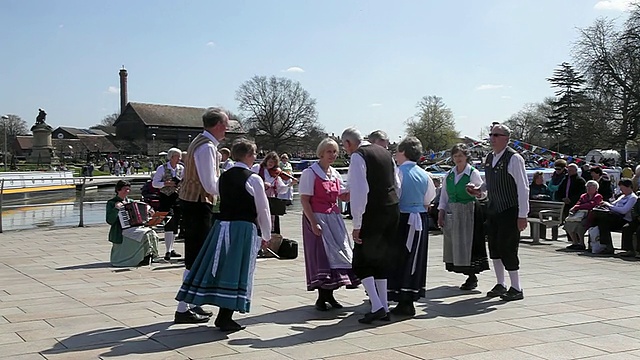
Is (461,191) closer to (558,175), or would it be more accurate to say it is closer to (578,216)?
(578,216)

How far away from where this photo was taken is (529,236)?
533 inches

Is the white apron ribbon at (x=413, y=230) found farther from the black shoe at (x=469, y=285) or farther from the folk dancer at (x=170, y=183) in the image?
the folk dancer at (x=170, y=183)

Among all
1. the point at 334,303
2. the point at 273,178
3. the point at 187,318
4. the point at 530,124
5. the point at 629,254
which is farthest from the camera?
the point at 530,124

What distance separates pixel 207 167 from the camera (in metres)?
5.95

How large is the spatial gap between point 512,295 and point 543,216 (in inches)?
239

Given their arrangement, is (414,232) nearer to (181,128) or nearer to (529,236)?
(529,236)

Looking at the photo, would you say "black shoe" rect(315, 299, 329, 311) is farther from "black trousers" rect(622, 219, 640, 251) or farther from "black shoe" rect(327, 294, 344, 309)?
"black trousers" rect(622, 219, 640, 251)

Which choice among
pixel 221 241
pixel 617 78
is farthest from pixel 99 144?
pixel 221 241

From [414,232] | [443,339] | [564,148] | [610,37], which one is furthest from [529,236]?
[564,148]

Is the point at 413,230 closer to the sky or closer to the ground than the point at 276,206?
closer to the ground

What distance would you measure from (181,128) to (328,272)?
101m

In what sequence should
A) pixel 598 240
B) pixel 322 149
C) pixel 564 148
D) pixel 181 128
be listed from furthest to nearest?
1. pixel 181 128
2. pixel 564 148
3. pixel 598 240
4. pixel 322 149

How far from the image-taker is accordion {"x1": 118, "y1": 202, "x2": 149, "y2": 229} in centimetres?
973

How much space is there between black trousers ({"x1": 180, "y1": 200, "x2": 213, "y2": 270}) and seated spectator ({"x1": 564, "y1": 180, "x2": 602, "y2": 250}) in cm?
754
